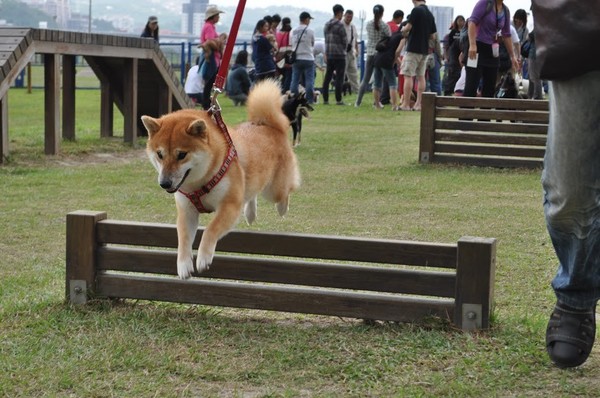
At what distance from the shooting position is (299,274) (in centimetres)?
409

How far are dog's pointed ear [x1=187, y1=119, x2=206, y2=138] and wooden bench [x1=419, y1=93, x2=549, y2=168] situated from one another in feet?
21.2

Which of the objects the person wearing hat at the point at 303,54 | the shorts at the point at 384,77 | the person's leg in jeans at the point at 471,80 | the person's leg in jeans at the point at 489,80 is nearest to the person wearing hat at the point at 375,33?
the shorts at the point at 384,77

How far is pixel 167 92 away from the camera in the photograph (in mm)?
13531

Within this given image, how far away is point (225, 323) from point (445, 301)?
1.01 meters

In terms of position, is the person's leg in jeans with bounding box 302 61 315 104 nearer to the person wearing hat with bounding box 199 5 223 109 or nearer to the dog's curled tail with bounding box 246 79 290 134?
the person wearing hat with bounding box 199 5 223 109

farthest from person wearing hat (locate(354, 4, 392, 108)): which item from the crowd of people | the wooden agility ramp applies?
the wooden agility ramp

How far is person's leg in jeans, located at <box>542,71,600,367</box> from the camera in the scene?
3.09 metres

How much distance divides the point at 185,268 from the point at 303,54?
16.0m

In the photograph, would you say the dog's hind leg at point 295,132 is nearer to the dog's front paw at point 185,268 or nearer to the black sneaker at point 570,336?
the dog's front paw at point 185,268

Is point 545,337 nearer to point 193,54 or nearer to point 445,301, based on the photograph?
point 445,301

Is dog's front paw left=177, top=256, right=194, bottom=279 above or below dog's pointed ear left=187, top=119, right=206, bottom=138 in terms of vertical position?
below

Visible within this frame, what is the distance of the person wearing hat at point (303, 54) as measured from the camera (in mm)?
19562

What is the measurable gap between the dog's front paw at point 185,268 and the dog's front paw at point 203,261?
0.04 metres

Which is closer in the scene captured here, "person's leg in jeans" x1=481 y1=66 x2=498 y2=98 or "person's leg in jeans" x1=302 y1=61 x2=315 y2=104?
"person's leg in jeans" x1=481 y1=66 x2=498 y2=98
